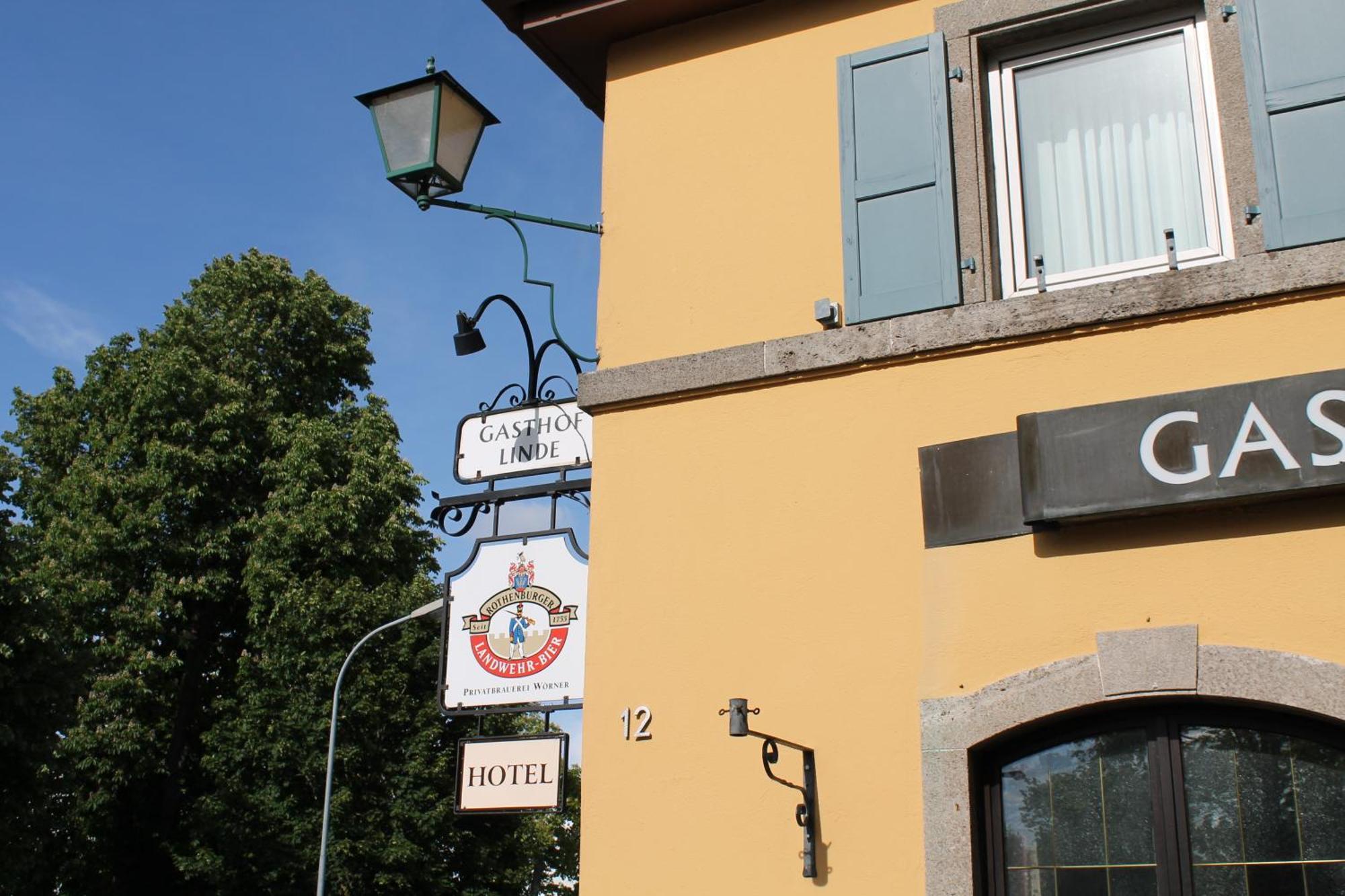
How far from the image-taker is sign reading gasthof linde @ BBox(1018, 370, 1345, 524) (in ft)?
15.6

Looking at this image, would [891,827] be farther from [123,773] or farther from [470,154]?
[123,773]

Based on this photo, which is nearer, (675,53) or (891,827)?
(891,827)

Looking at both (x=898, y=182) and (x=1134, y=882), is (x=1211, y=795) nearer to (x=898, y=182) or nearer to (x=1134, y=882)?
(x=1134, y=882)

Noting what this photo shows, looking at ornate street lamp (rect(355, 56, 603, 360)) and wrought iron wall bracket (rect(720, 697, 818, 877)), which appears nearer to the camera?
wrought iron wall bracket (rect(720, 697, 818, 877))

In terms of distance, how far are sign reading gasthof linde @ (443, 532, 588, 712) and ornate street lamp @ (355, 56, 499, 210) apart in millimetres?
1925

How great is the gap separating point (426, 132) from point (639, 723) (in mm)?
3260

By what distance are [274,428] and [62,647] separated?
7.93 metres

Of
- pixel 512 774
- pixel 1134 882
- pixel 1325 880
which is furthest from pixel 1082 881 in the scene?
pixel 512 774

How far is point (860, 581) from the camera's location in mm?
5562

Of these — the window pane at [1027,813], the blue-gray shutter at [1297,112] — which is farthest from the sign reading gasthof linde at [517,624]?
the blue-gray shutter at [1297,112]

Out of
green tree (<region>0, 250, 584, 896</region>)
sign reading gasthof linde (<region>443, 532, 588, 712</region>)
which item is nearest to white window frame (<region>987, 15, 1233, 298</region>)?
sign reading gasthof linde (<region>443, 532, 588, 712</region>)

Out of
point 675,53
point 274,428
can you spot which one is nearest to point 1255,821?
point 675,53

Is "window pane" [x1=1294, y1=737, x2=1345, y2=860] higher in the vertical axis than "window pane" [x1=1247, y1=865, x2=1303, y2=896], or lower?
higher

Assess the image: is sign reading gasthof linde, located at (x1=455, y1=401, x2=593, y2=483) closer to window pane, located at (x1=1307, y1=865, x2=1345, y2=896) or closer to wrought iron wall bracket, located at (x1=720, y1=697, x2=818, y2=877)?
wrought iron wall bracket, located at (x1=720, y1=697, x2=818, y2=877)
